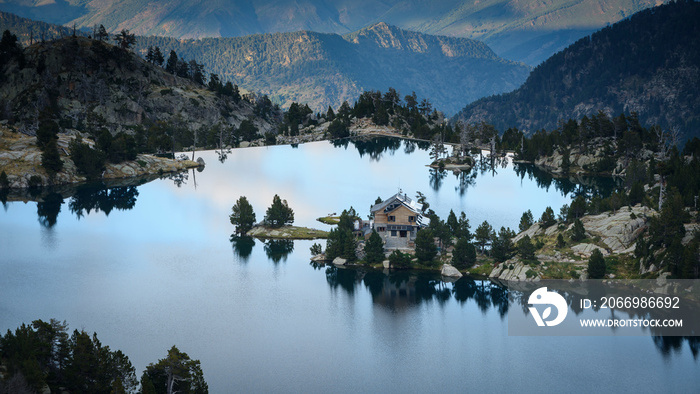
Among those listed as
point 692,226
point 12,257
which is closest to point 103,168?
point 12,257

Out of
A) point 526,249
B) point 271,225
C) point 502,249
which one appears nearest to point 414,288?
point 502,249

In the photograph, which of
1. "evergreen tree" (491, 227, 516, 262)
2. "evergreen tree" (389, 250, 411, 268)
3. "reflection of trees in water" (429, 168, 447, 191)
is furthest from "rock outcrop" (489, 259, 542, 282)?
"reflection of trees in water" (429, 168, 447, 191)

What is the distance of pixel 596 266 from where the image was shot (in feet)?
324

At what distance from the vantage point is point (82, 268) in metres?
112

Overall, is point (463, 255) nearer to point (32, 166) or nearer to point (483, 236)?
point (483, 236)

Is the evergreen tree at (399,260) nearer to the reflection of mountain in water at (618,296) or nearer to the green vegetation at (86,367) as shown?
the reflection of mountain in water at (618,296)

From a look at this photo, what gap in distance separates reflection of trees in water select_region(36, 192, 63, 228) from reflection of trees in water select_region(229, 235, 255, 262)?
38591 millimetres

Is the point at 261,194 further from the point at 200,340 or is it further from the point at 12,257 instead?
the point at 200,340

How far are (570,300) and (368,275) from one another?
29.9 metres

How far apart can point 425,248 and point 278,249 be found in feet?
91.9

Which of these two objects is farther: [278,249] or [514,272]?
[278,249]

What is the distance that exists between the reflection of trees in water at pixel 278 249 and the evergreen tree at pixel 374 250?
15149 mm

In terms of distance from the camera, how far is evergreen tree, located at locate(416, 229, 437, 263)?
110000 millimetres

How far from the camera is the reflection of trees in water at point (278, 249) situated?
11931cm
